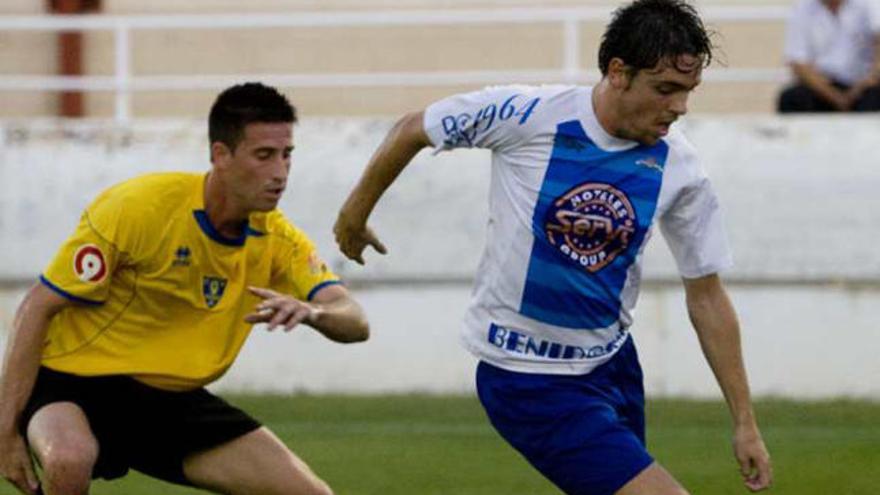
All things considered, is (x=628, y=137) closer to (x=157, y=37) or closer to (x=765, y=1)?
(x=765, y=1)

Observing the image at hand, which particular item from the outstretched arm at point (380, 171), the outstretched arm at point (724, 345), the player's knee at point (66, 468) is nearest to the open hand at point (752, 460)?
the outstretched arm at point (724, 345)

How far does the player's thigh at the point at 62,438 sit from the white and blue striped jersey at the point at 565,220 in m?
1.25

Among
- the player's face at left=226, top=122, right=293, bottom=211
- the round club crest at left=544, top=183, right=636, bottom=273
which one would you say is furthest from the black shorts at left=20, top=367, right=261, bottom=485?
the round club crest at left=544, top=183, right=636, bottom=273

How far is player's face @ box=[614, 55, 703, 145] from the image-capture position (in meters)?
6.89

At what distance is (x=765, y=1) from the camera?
60.3 feet

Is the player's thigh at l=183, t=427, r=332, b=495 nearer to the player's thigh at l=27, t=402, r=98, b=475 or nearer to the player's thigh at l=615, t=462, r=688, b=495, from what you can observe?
the player's thigh at l=27, t=402, r=98, b=475

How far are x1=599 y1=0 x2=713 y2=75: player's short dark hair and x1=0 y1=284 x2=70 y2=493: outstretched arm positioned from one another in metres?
1.89

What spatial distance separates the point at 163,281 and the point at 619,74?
1.70 metres

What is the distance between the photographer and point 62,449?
7273mm

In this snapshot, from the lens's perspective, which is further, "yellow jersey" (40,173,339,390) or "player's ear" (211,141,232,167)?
"player's ear" (211,141,232,167)

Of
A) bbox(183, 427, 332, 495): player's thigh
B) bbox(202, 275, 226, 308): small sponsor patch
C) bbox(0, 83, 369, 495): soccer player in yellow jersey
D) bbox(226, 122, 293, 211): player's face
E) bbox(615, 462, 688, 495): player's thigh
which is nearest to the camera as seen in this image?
bbox(615, 462, 688, 495): player's thigh

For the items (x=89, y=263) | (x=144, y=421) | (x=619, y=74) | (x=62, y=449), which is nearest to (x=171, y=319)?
(x=144, y=421)

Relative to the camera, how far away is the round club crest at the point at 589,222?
23.0 feet

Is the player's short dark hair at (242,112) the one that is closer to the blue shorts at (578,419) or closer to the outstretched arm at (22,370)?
the outstretched arm at (22,370)
